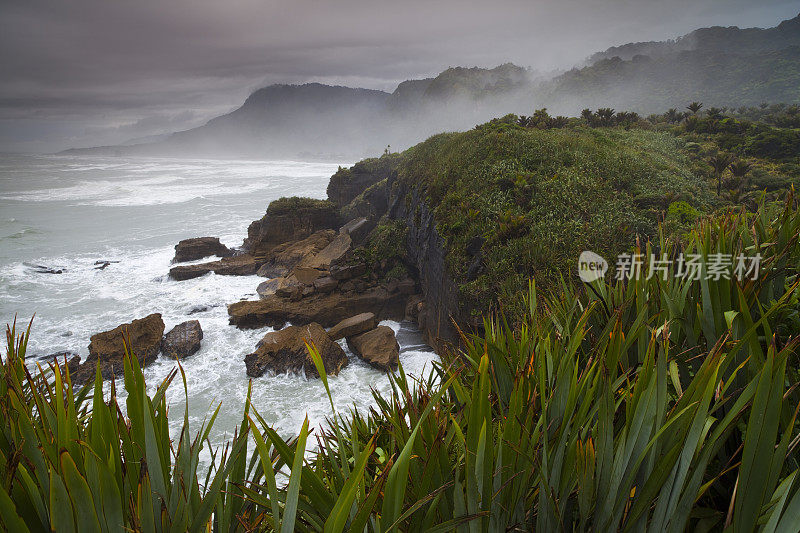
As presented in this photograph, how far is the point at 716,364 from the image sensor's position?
121cm

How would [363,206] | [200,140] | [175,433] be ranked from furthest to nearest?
[200,140]
[363,206]
[175,433]

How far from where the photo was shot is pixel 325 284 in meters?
13.8

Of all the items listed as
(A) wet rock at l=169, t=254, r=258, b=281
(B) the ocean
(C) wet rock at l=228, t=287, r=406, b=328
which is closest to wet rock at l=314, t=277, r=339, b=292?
(C) wet rock at l=228, t=287, r=406, b=328

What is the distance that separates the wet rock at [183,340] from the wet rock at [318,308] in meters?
1.34

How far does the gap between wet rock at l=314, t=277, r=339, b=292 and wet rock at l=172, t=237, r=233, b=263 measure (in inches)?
368

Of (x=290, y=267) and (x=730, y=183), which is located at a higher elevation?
(x=730, y=183)

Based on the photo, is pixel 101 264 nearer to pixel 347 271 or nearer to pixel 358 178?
pixel 347 271

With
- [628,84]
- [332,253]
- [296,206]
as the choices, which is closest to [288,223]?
[296,206]

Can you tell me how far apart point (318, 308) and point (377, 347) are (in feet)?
10.5

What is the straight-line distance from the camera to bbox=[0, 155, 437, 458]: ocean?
9.19m

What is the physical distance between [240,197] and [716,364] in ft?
150

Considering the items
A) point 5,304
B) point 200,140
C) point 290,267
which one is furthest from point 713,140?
point 200,140

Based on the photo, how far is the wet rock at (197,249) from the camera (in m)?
19.8

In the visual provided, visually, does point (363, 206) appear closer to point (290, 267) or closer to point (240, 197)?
point (290, 267)
